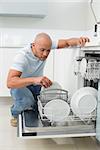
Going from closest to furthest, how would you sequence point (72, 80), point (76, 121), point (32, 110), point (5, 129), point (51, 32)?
1. point (76, 121)
2. point (32, 110)
3. point (5, 129)
4. point (72, 80)
5. point (51, 32)

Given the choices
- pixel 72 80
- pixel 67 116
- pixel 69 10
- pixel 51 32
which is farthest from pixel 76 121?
pixel 69 10

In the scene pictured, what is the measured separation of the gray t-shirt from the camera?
1.46 metres

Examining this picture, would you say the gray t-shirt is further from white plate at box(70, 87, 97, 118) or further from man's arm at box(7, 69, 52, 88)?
white plate at box(70, 87, 97, 118)

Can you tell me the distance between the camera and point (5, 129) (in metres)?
1.77

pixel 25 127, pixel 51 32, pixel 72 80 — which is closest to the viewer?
pixel 25 127

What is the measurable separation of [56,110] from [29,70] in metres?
0.44

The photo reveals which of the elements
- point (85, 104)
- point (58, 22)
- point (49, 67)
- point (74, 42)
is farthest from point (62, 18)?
point (85, 104)

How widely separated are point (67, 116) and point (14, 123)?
63cm

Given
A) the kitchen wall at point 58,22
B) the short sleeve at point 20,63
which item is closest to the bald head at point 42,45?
the short sleeve at point 20,63

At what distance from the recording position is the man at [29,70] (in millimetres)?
1385

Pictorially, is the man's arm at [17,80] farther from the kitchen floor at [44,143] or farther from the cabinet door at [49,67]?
the cabinet door at [49,67]

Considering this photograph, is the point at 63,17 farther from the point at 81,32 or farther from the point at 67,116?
the point at 67,116

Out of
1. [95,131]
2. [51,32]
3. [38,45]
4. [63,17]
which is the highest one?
[63,17]

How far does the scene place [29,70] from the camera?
1.66 m
